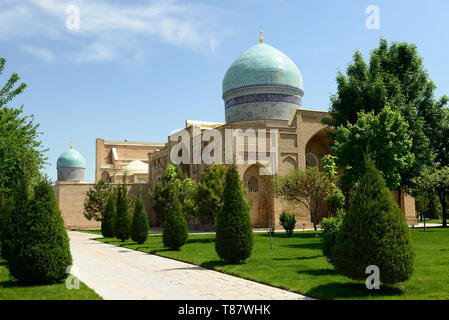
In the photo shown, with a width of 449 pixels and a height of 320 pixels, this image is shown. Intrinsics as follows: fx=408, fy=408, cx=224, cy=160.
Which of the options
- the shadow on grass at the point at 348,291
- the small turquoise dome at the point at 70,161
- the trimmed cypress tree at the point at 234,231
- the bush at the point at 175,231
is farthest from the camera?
the small turquoise dome at the point at 70,161

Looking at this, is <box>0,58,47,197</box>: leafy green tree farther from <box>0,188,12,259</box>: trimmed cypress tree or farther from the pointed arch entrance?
the pointed arch entrance

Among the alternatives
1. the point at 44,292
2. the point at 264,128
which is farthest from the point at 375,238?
the point at 264,128

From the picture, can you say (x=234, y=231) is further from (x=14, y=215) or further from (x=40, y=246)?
(x=14, y=215)

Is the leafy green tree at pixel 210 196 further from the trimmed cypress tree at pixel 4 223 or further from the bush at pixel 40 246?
the bush at pixel 40 246

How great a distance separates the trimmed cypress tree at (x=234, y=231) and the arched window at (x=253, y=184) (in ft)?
57.0

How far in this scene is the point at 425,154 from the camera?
2122cm

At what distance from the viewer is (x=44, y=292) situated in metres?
7.30

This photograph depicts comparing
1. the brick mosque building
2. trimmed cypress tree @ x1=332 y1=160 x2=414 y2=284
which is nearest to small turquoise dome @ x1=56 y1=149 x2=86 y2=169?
the brick mosque building

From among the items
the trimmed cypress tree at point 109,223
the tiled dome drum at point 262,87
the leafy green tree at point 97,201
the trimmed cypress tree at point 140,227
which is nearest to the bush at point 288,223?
the trimmed cypress tree at point 140,227

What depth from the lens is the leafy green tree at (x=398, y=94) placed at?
20375mm

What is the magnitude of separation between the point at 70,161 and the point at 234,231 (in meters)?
40.7

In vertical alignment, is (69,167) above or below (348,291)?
above
